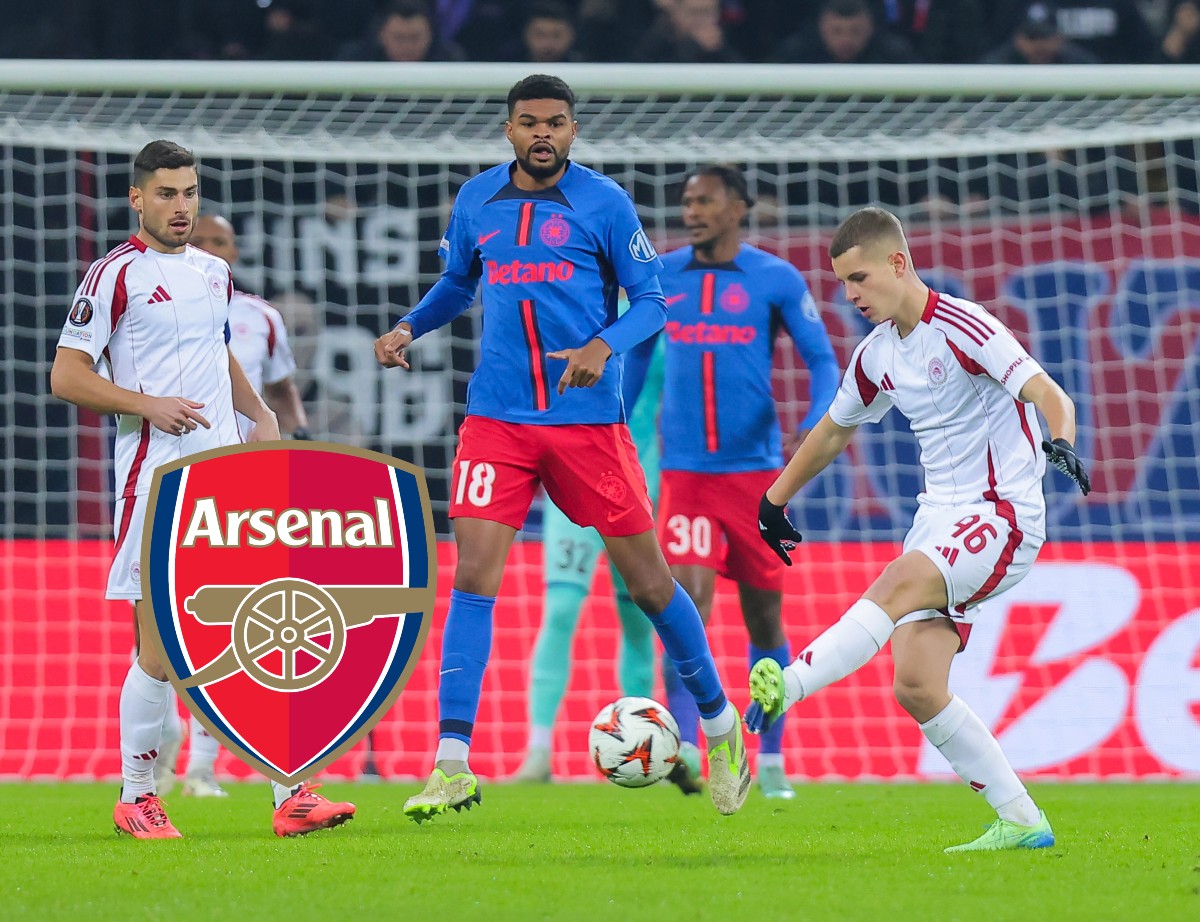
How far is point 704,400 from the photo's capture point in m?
6.67

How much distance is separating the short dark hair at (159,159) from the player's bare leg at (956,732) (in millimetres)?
2420

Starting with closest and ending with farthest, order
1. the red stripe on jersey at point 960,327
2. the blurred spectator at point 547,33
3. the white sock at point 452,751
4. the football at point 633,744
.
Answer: the red stripe on jersey at point 960,327 → the white sock at point 452,751 → the football at point 633,744 → the blurred spectator at point 547,33

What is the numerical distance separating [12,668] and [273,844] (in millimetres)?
3525

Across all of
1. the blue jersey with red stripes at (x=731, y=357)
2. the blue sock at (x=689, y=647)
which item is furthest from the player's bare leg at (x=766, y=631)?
the blue sock at (x=689, y=647)

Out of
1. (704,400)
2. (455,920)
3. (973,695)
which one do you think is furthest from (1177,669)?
(455,920)

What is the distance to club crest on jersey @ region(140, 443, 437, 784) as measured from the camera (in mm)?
4691

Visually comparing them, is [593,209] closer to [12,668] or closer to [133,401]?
[133,401]

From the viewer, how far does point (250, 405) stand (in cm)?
512

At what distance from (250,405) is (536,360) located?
919 mm

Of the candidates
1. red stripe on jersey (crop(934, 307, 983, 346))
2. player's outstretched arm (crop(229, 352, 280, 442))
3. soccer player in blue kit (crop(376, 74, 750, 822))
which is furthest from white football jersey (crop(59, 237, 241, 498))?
red stripe on jersey (crop(934, 307, 983, 346))

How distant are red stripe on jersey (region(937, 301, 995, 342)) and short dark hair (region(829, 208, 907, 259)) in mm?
198

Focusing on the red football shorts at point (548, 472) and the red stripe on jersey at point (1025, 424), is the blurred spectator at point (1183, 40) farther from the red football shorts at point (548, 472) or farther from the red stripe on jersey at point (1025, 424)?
the red football shorts at point (548, 472)

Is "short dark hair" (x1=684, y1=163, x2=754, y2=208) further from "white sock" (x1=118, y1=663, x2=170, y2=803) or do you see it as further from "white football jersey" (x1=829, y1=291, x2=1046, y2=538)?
"white sock" (x1=118, y1=663, x2=170, y2=803)

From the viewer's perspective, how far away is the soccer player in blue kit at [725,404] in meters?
6.57
